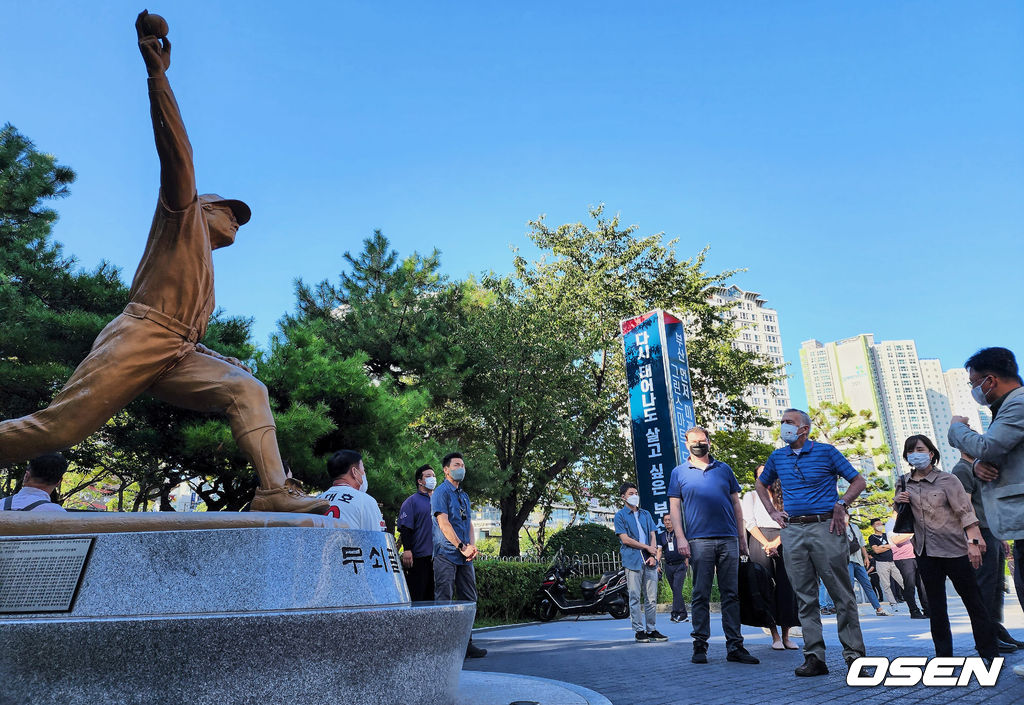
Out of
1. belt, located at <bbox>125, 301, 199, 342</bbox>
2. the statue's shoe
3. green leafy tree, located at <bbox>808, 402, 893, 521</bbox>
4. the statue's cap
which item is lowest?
the statue's shoe

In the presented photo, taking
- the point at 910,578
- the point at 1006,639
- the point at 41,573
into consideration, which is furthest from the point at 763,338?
the point at 41,573

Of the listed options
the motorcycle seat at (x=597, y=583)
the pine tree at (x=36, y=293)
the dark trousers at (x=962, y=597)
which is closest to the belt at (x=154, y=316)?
the dark trousers at (x=962, y=597)

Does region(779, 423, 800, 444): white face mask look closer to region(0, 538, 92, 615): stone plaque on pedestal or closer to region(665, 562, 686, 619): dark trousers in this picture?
region(0, 538, 92, 615): stone plaque on pedestal

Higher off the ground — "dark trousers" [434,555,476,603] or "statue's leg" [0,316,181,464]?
"statue's leg" [0,316,181,464]

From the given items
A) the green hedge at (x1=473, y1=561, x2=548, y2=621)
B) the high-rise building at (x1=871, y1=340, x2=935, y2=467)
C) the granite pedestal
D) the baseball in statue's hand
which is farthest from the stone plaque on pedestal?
the high-rise building at (x1=871, y1=340, x2=935, y2=467)

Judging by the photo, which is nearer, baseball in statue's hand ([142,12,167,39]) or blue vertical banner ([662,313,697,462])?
baseball in statue's hand ([142,12,167,39])

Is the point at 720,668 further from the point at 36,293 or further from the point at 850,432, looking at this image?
the point at 850,432

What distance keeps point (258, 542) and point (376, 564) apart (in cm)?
68

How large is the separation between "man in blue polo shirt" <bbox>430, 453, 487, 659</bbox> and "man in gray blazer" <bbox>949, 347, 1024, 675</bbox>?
4218mm

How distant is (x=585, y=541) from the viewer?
17797 mm

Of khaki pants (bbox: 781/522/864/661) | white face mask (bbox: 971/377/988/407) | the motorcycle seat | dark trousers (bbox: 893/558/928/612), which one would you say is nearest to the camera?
white face mask (bbox: 971/377/988/407)

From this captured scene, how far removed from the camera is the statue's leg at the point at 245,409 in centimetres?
399

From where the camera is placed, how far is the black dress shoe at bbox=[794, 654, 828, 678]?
15.4ft

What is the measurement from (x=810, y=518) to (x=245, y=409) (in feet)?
12.9
